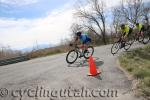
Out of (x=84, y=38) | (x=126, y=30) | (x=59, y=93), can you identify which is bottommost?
(x=59, y=93)

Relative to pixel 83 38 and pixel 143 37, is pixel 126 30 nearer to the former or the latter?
pixel 83 38

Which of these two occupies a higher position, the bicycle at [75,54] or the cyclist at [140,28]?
the cyclist at [140,28]

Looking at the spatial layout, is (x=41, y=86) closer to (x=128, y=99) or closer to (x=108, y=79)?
(x=108, y=79)

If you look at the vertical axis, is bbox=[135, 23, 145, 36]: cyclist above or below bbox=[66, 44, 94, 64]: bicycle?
above

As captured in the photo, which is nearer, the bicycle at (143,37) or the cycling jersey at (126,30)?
the cycling jersey at (126,30)

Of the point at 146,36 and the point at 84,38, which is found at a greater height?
the point at 146,36

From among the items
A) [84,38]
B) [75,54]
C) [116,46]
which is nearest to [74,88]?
[75,54]

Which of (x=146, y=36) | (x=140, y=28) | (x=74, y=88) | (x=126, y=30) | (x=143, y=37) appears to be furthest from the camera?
(x=146, y=36)

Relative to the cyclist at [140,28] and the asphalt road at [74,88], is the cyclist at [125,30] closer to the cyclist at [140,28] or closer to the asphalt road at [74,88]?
the cyclist at [140,28]

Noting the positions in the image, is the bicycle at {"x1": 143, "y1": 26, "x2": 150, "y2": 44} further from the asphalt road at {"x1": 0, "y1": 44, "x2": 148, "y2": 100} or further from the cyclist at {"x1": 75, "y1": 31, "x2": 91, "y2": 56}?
the asphalt road at {"x1": 0, "y1": 44, "x2": 148, "y2": 100}

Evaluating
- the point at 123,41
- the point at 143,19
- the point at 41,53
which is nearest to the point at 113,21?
the point at 143,19

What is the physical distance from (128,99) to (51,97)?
229 centimetres

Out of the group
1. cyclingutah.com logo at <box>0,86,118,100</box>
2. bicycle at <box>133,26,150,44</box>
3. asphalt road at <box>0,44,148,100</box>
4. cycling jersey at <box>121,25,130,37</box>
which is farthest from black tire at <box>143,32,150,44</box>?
cyclingutah.com logo at <box>0,86,118,100</box>

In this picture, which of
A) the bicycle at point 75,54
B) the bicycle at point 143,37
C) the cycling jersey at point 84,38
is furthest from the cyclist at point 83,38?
the bicycle at point 143,37
